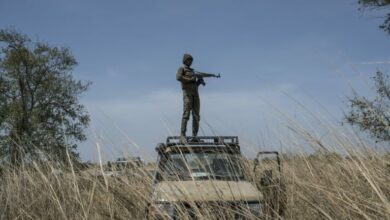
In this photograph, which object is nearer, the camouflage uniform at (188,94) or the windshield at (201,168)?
the windshield at (201,168)

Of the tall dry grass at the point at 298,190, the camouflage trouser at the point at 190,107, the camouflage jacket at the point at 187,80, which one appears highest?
the camouflage jacket at the point at 187,80

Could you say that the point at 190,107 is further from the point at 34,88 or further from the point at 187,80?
the point at 34,88

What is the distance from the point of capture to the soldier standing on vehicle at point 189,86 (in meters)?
8.61

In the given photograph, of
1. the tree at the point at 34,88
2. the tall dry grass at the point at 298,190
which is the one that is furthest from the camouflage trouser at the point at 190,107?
the tree at the point at 34,88

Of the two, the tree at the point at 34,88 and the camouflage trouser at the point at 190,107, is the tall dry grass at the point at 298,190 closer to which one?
the camouflage trouser at the point at 190,107

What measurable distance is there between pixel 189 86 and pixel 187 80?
13cm

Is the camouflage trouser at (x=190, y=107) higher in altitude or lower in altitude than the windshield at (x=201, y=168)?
higher

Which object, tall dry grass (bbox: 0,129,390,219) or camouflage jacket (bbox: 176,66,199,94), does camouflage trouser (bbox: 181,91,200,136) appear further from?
tall dry grass (bbox: 0,129,390,219)

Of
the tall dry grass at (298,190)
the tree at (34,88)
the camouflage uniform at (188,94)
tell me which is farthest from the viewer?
the tree at (34,88)

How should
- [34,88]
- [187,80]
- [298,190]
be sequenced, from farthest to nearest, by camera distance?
[34,88]
[187,80]
[298,190]

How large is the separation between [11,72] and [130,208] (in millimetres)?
30539

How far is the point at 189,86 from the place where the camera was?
8.70 m

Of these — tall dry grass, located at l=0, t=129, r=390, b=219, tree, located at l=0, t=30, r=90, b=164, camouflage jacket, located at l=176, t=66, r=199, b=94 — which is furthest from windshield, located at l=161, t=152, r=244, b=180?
tree, located at l=0, t=30, r=90, b=164

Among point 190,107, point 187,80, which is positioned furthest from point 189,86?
point 190,107
